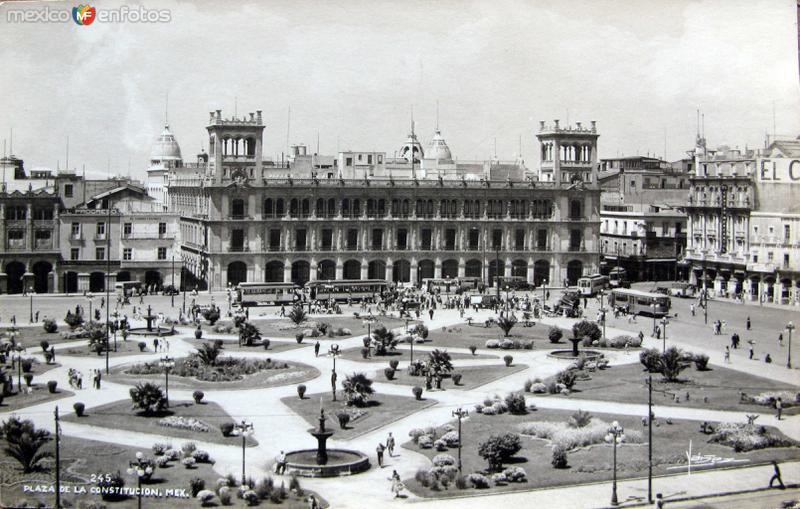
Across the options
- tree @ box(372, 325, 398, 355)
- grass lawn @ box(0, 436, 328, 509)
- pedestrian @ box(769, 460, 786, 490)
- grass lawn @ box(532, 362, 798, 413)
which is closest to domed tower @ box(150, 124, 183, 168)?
tree @ box(372, 325, 398, 355)

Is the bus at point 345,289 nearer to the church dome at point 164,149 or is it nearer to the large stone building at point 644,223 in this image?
the large stone building at point 644,223

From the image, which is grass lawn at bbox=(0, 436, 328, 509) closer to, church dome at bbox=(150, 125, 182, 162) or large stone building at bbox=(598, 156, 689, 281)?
large stone building at bbox=(598, 156, 689, 281)

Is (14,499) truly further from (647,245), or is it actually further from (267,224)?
(647,245)

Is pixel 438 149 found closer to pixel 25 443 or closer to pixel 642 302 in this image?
pixel 642 302

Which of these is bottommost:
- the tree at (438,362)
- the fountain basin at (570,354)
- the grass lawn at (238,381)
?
the grass lawn at (238,381)

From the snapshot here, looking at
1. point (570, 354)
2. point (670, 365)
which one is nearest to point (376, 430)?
point (670, 365)

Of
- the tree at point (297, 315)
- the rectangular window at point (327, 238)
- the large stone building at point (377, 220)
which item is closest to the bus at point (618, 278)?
the large stone building at point (377, 220)
